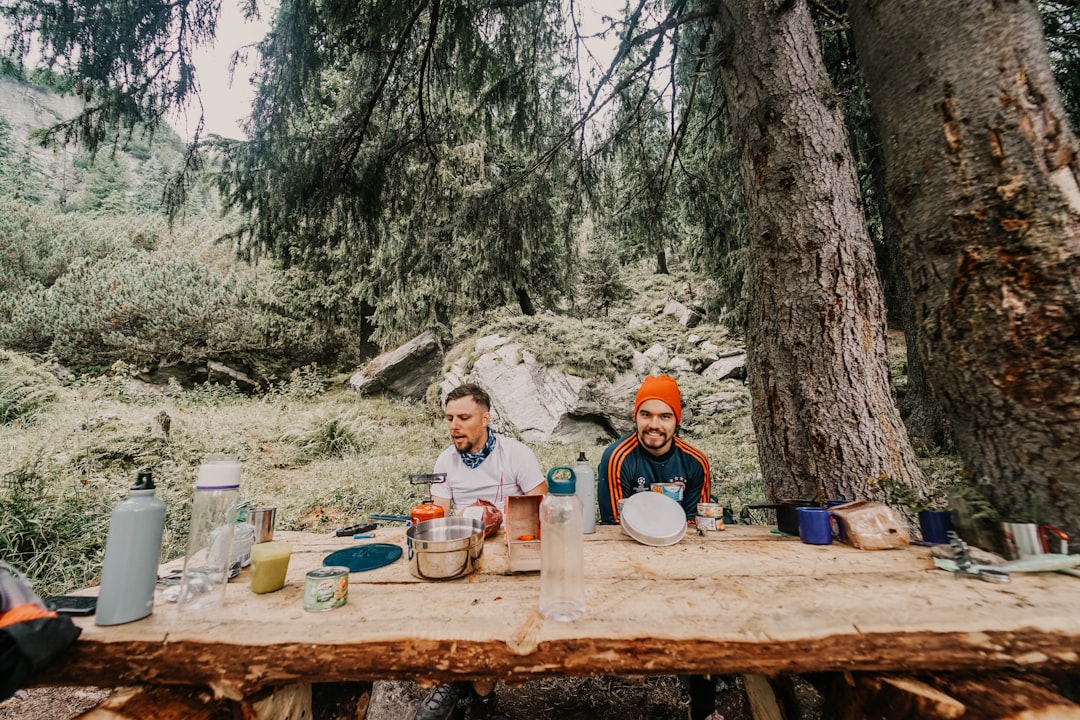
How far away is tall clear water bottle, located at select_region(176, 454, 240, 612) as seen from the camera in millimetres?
1299

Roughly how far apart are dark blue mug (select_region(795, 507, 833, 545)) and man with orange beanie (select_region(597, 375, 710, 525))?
0.83m

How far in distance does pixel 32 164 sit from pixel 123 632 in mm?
29304

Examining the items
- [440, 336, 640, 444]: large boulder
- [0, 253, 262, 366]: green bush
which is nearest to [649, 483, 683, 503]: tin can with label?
[440, 336, 640, 444]: large boulder

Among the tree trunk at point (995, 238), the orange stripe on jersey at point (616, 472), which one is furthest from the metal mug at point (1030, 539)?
the orange stripe on jersey at point (616, 472)

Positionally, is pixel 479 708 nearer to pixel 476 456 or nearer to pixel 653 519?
pixel 476 456

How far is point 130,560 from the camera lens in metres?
1.21

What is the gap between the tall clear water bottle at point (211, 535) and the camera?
1.30m

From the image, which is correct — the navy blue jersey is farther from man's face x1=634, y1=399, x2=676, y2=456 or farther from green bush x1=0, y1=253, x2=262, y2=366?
green bush x1=0, y1=253, x2=262, y2=366

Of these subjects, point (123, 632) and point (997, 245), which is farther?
point (997, 245)

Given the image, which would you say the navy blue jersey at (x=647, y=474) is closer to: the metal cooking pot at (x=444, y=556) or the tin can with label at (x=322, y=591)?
the metal cooking pot at (x=444, y=556)

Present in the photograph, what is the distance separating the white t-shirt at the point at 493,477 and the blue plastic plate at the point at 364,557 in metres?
0.94

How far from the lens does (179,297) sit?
11320mm


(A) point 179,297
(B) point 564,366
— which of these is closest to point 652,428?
(B) point 564,366

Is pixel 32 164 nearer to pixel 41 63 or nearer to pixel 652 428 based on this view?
pixel 41 63
